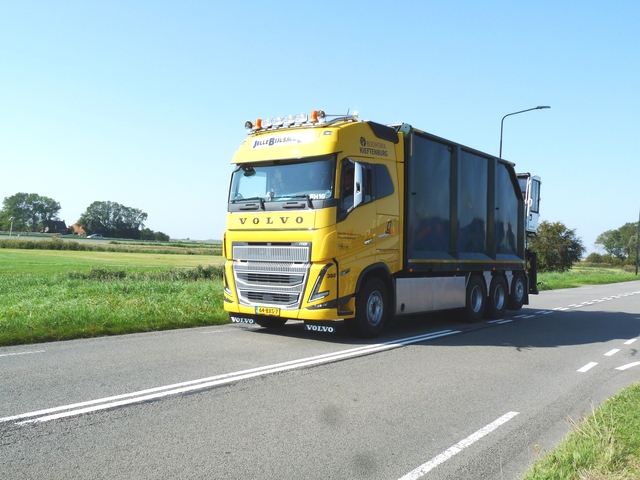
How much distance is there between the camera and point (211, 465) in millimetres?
4121

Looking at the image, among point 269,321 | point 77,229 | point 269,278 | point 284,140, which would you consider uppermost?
point 77,229

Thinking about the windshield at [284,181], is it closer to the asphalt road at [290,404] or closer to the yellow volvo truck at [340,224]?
the yellow volvo truck at [340,224]

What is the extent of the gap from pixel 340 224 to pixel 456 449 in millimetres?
5377

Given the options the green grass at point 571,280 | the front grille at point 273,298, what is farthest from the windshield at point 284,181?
the green grass at point 571,280

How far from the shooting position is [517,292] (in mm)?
16297

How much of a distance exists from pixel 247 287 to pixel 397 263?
8.94 ft

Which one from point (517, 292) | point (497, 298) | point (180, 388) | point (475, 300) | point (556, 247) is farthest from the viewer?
point (556, 247)

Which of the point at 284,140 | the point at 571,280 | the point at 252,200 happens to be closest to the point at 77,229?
the point at 571,280

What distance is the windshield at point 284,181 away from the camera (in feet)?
32.3

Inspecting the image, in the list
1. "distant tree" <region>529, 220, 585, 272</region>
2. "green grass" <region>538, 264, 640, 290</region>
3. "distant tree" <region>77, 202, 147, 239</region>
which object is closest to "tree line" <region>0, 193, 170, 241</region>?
"distant tree" <region>77, 202, 147, 239</region>

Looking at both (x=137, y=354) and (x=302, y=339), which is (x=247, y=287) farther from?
(x=137, y=354)

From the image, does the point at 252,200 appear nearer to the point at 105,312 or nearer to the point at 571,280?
the point at 105,312

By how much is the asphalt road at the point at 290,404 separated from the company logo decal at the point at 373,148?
319cm

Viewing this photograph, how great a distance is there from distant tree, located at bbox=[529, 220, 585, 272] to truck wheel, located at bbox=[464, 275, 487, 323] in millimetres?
55484
